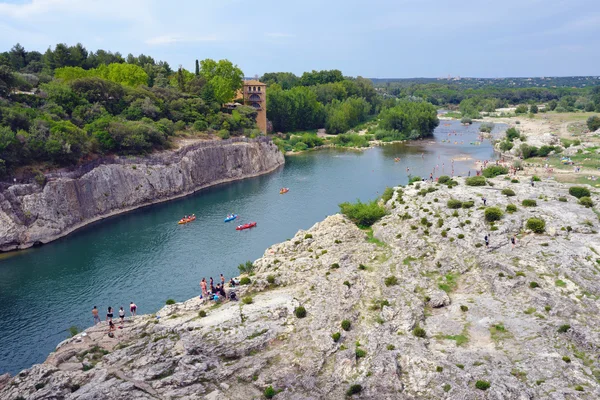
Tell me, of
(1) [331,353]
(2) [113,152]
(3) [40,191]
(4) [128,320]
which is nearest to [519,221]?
(1) [331,353]

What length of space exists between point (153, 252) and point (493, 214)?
44.6m

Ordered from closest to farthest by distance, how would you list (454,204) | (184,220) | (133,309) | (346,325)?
(346,325), (133,309), (454,204), (184,220)

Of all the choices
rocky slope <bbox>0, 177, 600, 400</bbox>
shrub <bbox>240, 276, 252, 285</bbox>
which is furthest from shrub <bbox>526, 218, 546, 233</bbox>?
shrub <bbox>240, 276, 252, 285</bbox>

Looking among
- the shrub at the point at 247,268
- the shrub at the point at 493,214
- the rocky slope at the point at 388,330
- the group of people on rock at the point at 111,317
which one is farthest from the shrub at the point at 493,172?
the group of people on rock at the point at 111,317

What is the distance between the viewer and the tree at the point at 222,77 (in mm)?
130500

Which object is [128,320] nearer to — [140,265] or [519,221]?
[140,265]

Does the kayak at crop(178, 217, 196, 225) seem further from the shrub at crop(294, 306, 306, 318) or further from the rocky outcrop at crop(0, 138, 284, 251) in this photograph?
the shrub at crop(294, 306, 306, 318)

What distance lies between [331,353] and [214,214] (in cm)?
5214

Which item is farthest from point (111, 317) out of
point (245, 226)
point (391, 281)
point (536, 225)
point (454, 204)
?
point (536, 225)

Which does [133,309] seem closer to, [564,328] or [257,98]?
[564,328]

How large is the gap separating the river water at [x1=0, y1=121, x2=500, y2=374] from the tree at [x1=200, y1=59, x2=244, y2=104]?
3413cm

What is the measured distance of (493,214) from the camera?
170 ft

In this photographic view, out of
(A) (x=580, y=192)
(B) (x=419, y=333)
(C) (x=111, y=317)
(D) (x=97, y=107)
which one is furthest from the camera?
(D) (x=97, y=107)

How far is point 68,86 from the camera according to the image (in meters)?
98.4
